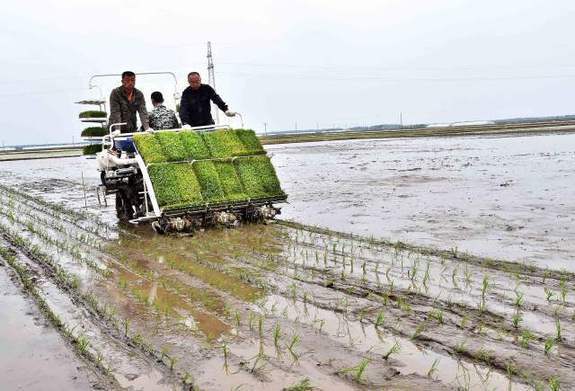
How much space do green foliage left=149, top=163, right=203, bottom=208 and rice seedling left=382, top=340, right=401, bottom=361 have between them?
5.65m

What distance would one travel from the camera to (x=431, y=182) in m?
16.6

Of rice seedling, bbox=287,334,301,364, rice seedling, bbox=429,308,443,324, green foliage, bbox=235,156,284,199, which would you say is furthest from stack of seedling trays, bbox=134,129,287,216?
rice seedling, bbox=429,308,443,324

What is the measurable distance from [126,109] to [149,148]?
1491 mm

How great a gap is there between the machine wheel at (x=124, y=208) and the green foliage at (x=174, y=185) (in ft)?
6.06

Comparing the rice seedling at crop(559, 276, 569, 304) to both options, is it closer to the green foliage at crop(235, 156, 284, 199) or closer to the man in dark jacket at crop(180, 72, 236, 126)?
the green foliage at crop(235, 156, 284, 199)

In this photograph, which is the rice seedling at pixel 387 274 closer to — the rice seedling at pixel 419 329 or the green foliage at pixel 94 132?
the rice seedling at pixel 419 329

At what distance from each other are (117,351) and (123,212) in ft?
24.0

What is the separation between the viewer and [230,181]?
9961 millimetres

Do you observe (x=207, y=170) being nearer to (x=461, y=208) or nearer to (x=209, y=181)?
(x=209, y=181)

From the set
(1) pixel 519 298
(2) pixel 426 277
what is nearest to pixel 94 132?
(2) pixel 426 277

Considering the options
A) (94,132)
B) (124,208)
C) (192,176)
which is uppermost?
(94,132)

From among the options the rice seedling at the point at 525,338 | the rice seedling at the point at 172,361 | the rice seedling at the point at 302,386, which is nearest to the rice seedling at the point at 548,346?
the rice seedling at the point at 525,338

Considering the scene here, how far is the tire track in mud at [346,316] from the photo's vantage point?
385 cm

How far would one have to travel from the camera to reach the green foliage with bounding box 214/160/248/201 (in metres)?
9.84
